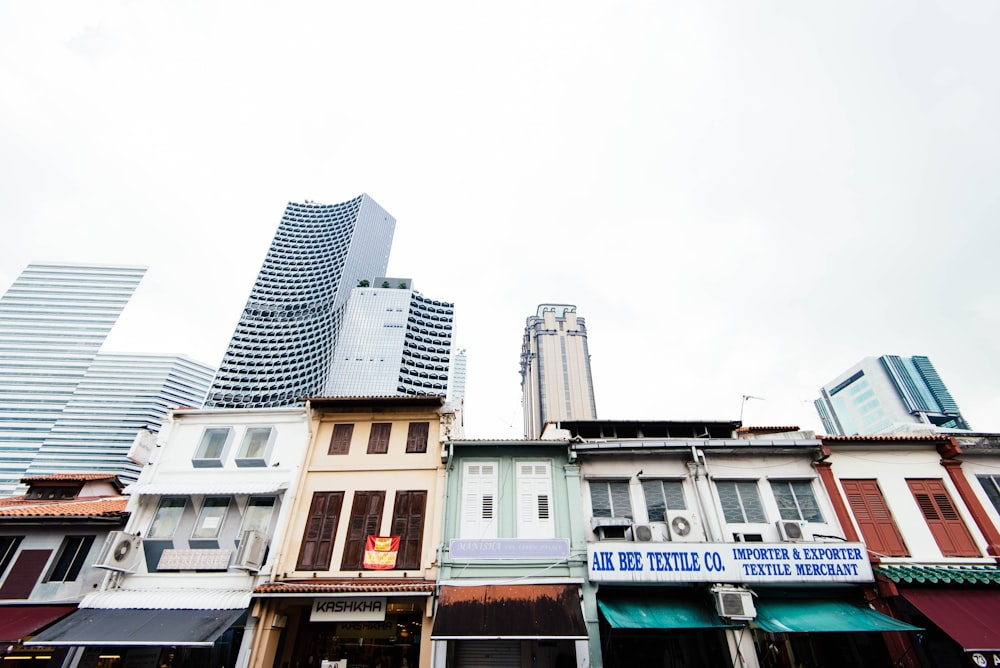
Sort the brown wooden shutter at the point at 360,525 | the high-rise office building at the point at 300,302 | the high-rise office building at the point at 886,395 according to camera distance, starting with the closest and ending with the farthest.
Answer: the brown wooden shutter at the point at 360,525, the high-rise office building at the point at 886,395, the high-rise office building at the point at 300,302

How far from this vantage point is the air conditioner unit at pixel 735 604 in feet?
41.6

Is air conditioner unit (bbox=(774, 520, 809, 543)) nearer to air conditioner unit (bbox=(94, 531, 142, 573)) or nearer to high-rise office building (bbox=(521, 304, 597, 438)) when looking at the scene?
air conditioner unit (bbox=(94, 531, 142, 573))

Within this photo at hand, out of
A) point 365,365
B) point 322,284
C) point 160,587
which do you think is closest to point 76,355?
point 322,284

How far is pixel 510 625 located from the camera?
40.6 feet

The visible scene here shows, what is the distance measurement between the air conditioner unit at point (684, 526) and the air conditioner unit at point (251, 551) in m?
13.2

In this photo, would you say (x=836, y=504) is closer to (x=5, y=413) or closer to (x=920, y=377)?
(x=920, y=377)

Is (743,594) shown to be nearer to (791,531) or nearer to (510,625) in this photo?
(791,531)

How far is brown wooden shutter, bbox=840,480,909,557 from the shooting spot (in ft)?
47.0

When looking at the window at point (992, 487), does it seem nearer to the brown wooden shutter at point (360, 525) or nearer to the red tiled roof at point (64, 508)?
the brown wooden shutter at point (360, 525)

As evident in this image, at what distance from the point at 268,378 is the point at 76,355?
68119mm

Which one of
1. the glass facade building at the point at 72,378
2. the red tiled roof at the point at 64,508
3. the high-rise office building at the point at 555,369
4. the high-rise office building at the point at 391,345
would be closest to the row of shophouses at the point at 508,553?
the red tiled roof at the point at 64,508

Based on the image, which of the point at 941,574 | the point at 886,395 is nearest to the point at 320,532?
the point at 941,574

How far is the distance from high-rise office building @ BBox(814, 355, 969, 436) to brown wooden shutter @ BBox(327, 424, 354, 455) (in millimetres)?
129229

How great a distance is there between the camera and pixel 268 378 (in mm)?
142250
